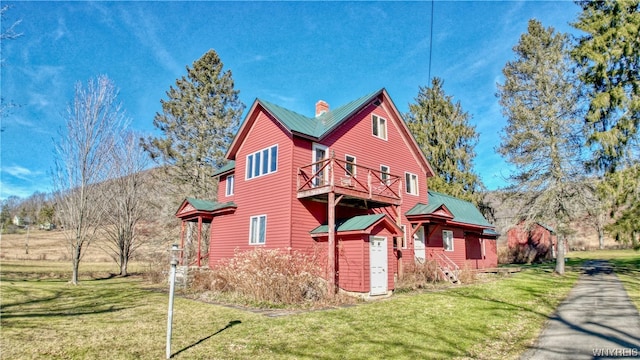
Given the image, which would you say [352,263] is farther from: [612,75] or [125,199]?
[125,199]

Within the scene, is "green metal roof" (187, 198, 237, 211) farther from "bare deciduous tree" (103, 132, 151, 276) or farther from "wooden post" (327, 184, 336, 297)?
"bare deciduous tree" (103, 132, 151, 276)

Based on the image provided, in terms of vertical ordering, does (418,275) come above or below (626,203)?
below

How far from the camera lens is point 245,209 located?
60.8ft

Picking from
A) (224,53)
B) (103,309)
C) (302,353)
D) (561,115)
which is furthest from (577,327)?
(224,53)

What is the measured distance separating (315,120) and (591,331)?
15.3m

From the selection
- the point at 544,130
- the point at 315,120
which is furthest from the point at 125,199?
the point at 544,130

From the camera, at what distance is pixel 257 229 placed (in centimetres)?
1752

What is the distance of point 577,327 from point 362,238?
7.41 meters

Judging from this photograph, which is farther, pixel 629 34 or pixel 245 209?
pixel 245 209

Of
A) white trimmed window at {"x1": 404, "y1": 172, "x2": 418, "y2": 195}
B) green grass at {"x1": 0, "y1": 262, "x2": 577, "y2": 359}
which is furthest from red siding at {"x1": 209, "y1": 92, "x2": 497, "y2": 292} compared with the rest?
green grass at {"x1": 0, "y1": 262, "x2": 577, "y2": 359}

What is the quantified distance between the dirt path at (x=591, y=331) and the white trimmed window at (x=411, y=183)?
34.6 ft

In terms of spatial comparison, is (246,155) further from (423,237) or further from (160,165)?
(160,165)

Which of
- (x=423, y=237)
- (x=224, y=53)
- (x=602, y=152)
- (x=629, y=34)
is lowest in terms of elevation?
(x=423, y=237)

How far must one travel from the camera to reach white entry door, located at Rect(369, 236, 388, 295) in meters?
14.8
